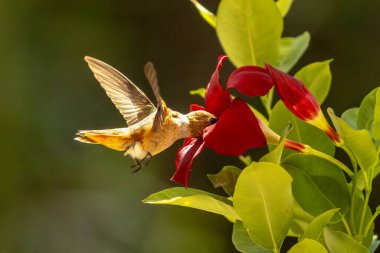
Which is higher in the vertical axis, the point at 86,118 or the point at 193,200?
the point at 193,200

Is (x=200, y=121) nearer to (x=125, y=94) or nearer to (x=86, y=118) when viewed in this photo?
(x=125, y=94)

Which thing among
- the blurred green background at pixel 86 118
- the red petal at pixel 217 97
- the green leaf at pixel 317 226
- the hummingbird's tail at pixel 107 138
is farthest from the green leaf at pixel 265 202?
the blurred green background at pixel 86 118

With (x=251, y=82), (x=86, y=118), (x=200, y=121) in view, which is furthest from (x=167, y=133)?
(x=86, y=118)

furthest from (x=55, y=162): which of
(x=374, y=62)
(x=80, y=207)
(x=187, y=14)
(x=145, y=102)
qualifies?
(x=145, y=102)

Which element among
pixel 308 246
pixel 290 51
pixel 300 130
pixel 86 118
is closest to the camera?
pixel 308 246

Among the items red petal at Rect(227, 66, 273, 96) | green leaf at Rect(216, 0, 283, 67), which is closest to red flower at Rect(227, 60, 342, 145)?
red petal at Rect(227, 66, 273, 96)

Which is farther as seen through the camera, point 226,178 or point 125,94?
point 125,94

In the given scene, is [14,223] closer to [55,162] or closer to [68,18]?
[55,162]
